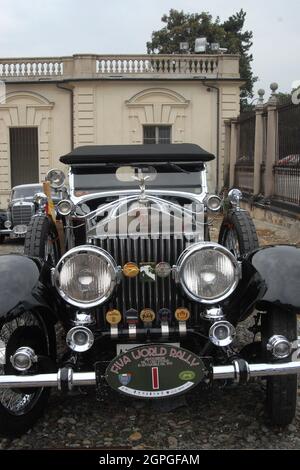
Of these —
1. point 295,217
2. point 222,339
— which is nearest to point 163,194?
point 222,339

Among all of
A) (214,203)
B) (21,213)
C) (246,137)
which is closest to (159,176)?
(214,203)

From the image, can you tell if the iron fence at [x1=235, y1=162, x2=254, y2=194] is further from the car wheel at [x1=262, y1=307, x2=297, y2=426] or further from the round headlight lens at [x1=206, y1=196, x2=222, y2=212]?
the car wheel at [x1=262, y1=307, x2=297, y2=426]

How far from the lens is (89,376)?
2631 mm

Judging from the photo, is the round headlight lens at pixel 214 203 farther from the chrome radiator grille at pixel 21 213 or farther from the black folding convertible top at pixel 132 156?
the chrome radiator grille at pixel 21 213

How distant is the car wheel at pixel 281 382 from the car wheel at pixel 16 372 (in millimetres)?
1285

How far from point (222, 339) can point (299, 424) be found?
2.58 feet

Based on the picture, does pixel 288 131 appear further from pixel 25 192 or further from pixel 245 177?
pixel 25 192

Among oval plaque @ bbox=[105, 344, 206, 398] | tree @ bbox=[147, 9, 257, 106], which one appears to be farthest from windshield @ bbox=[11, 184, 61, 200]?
tree @ bbox=[147, 9, 257, 106]

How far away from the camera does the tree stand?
31.9m

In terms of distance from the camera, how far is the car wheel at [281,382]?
2.90 meters

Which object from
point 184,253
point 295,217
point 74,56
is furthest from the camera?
point 74,56

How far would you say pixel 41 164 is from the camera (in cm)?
1922

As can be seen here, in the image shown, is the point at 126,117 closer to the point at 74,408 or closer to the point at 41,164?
the point at 41,164

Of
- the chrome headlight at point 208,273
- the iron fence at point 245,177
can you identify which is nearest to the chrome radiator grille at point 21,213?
the iron fence at point 245,177
